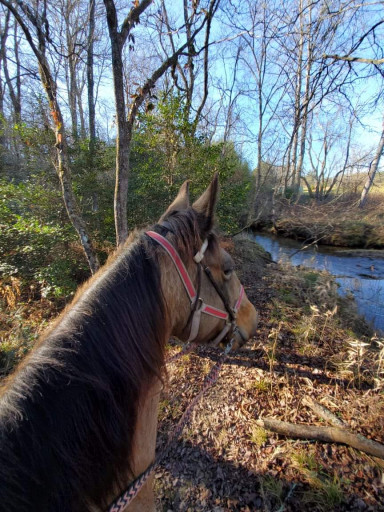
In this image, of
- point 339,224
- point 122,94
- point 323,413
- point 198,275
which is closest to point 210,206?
point 198,275

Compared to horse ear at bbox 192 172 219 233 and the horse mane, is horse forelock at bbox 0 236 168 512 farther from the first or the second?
horse ear at bbox 192 172 219 233

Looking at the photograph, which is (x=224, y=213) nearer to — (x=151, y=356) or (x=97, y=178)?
(x=97, y=178)

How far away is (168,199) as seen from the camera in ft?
23.7

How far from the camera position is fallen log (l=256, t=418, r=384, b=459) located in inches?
→ 82.0

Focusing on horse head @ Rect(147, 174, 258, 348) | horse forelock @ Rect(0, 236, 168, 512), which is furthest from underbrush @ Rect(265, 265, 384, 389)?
horse forelock @ Rect(0, 236, 168, 512)

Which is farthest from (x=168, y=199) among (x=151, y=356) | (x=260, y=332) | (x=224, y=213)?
(x=151, y=356)

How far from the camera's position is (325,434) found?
2248 mm

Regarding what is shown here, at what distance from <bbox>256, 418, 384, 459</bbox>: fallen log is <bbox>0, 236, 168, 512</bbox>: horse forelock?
2.02 metres

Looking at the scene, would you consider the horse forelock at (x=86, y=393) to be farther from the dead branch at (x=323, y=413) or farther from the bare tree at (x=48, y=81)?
the bare tree at (x=48, y=81)

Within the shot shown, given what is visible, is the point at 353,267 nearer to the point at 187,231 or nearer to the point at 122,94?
the point at 122,94

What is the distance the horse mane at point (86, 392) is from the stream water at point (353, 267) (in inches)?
245

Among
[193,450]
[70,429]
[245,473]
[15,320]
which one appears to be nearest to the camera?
[70,429]

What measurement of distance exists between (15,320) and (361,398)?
5143 mm

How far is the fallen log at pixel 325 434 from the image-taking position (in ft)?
6.83
